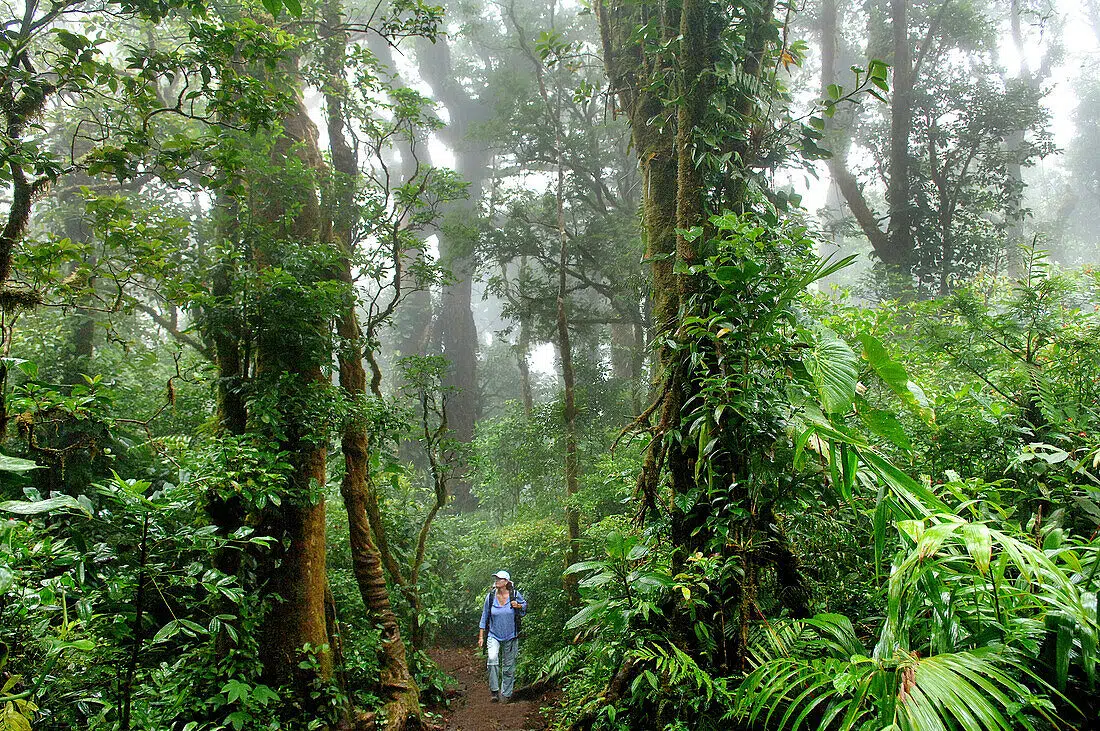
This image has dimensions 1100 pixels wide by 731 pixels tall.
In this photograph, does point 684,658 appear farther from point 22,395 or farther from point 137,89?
point 137,89

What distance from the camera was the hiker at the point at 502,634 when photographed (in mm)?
6336

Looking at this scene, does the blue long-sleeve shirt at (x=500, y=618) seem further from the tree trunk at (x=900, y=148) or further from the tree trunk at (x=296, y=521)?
the tree trunk at (x=900, y=148)

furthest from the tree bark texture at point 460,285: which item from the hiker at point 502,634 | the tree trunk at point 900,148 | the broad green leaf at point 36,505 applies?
the broad green leaf at point 36,505

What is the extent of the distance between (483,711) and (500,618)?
905mm

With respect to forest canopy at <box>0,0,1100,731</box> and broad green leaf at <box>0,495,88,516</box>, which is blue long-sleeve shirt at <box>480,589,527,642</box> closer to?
forest canopy at <box>0,0,1100,731</box>

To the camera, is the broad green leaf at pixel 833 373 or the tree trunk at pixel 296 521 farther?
the tree trunk at pixel 296 521

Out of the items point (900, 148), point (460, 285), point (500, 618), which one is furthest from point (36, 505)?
point (460, 285)

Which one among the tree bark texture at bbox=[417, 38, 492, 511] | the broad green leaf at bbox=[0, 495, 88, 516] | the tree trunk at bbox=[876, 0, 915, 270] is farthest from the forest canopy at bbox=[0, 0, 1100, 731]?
the tree bark texture at bbox=[417, 38, 492, 511]

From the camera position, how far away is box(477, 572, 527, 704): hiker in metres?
6.34

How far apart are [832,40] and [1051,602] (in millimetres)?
14709

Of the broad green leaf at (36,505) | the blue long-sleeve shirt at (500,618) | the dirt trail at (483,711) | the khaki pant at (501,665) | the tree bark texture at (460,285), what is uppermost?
the tree bark texture at (460,285)

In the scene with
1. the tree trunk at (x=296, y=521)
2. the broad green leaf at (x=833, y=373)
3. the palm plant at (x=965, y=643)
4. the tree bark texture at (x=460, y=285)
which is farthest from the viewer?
the tree bark texture at (x=460, y=285)

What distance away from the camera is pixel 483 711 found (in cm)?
608

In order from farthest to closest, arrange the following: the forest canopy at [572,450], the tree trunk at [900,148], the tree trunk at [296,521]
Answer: the tree trunk at [900,148]
the tree trunk at [296,521]
the forest canopy at [572,450]
